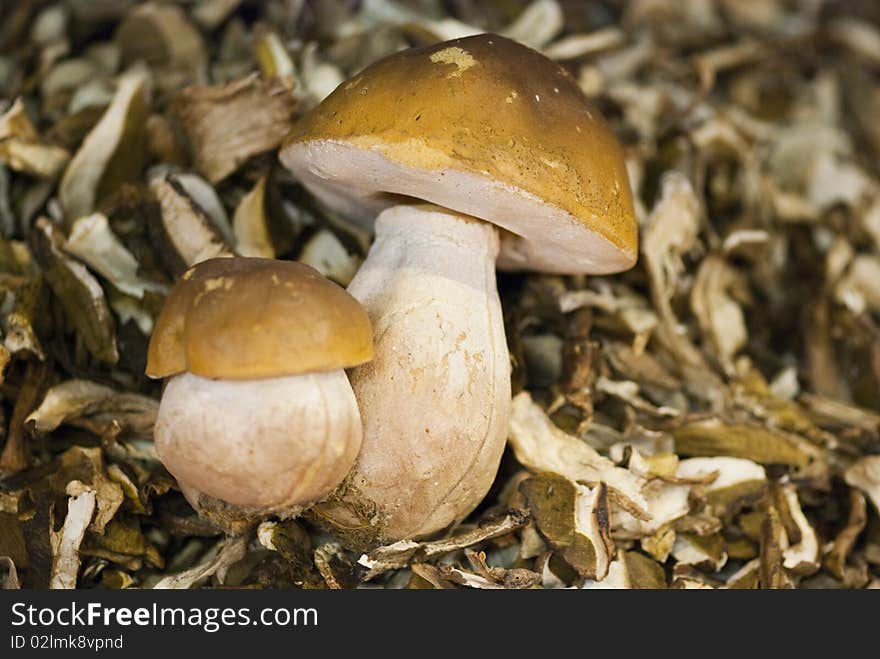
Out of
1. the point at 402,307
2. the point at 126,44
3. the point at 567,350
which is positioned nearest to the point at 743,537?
the point at 567,350

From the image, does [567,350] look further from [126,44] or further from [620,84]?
[126,44]

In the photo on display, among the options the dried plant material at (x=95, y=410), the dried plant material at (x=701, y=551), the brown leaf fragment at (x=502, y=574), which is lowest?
the dried plant material at (x=701, y=551)

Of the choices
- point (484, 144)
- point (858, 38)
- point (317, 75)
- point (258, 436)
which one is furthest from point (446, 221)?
point (858, 38)

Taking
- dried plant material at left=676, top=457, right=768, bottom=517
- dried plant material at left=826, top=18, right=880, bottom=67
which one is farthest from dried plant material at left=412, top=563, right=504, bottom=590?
dried plant material at left=826, top=18, right=880, bottom=67

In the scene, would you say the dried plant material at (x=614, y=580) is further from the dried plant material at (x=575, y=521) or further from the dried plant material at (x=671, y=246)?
the dried plant material at (x=671, y=246)

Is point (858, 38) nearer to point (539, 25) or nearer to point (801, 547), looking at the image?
point (539, 25)

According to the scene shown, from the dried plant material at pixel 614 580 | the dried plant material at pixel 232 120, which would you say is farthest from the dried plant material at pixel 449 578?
the dried plant material at pixel 232 120
